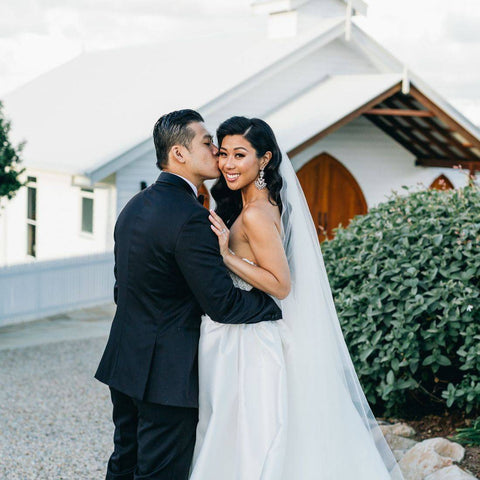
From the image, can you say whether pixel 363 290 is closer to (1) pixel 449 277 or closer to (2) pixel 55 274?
(1) pixel 449 277

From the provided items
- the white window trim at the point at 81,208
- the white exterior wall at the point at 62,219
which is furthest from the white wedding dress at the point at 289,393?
the white window trim at the point at 81,208

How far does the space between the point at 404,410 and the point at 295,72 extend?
10828 mm

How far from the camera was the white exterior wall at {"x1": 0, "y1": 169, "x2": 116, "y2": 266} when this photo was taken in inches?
538

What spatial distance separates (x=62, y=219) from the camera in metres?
15.4

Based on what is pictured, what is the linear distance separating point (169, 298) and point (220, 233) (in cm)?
40

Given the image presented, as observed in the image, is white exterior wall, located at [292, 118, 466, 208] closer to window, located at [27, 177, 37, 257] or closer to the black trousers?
window, located at [27, 177, 37, 257]

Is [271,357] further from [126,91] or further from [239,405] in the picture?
[126,91]

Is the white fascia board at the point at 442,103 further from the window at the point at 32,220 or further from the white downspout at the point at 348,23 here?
the window at the point at 32,220

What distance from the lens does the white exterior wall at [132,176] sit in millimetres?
12953

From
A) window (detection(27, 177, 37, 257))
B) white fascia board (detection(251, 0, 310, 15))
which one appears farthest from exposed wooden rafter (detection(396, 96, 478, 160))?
window (detection(27, 177, 37, 257))

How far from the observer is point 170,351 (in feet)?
11.4

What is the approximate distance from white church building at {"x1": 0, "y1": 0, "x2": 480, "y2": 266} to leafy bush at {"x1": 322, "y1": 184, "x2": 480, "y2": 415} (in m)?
6.97

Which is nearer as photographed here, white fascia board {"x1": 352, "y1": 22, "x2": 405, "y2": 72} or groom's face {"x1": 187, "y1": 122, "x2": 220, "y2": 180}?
groom's face {"x1": 187, "y1": 122, "x2": 220, "y2": 180}

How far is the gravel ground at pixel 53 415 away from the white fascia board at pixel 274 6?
993 centimetres
